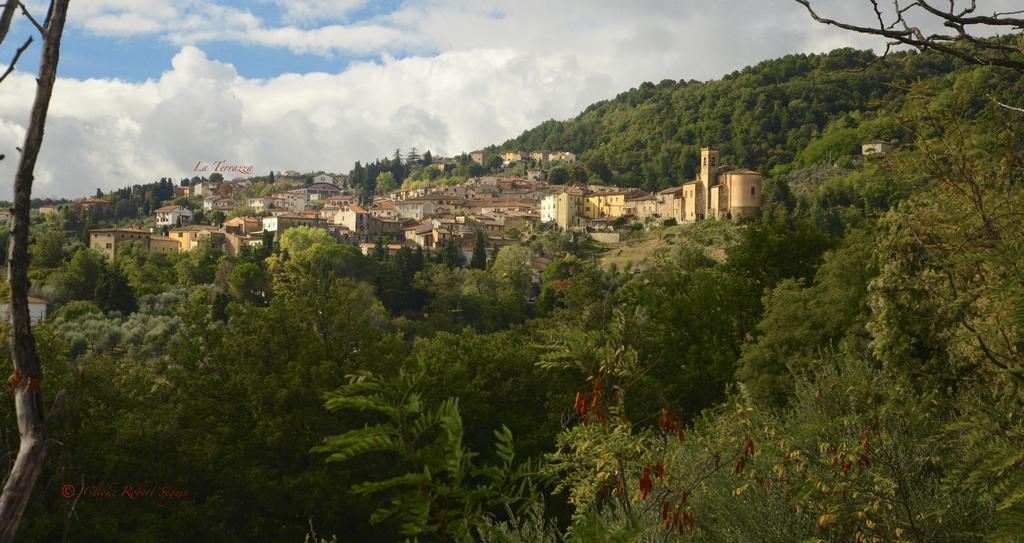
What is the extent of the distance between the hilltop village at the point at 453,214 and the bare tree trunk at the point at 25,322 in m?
69.7

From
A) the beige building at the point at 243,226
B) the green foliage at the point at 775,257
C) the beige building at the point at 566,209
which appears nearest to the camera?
the green foliage at the point at 775,257

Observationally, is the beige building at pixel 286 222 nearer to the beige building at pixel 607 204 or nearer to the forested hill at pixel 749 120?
the beige building at pixel 607 204

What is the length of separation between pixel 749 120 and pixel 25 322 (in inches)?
4583

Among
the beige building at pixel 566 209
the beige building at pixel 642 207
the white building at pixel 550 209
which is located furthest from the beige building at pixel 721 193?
the white building at pixel 550 209

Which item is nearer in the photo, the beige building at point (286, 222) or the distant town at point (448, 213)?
the distant town at point (448, 213)

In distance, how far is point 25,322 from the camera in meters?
2.11

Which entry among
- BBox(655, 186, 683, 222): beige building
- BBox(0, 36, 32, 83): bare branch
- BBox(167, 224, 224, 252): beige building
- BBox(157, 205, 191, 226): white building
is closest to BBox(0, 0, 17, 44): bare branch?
BBox(0, 36, 32, 83): bare branch

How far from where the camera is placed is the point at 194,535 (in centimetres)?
1138

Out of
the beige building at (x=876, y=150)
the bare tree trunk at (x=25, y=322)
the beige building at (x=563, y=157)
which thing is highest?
the beige building at (x=563, y=157)

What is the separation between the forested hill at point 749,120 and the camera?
104250mm

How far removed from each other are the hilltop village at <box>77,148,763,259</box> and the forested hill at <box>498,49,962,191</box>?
38.6ft

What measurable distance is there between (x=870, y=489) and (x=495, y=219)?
294 feet

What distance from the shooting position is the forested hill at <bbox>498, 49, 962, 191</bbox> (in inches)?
4104

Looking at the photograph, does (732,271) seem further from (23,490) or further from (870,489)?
(23,490)
